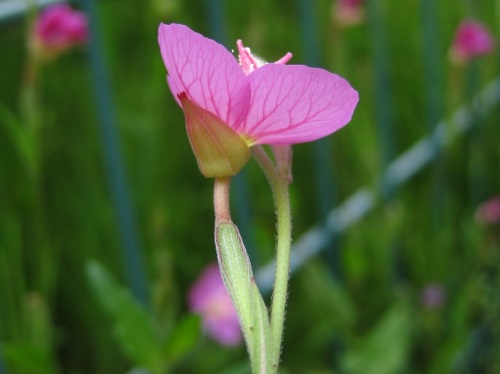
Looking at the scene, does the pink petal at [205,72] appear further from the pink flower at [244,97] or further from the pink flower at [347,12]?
the pink flower at [347,12]

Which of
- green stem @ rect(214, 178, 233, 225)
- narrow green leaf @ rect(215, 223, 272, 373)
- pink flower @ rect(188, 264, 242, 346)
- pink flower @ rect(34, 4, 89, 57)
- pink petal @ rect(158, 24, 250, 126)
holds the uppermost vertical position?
pink petal @ rect(158, 24, 250, 126)

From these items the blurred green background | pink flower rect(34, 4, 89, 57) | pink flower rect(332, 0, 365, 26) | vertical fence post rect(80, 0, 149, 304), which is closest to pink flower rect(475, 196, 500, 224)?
the blurred green background

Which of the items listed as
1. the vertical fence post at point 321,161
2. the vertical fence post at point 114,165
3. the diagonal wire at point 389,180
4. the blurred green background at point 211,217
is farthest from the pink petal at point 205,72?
the vertical fence post at point 321,161

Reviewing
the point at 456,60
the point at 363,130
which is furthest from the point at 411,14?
the point at 363,130

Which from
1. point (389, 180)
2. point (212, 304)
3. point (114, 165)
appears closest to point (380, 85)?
point (389, 180)

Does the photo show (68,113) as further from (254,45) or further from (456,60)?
(456,60)

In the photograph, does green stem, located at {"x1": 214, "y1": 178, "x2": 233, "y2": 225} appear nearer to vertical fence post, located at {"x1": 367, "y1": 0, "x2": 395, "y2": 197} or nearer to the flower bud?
the flower bud
